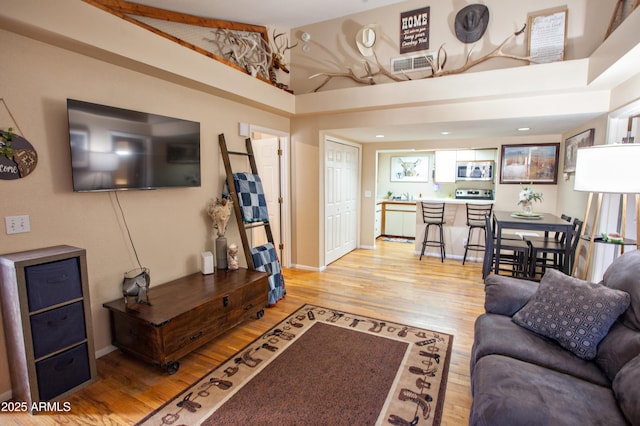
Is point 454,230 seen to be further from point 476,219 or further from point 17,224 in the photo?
point 17,224

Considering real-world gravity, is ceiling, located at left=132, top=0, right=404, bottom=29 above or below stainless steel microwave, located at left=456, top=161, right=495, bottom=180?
above

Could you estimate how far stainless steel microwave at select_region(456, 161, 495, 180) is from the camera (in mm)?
6129

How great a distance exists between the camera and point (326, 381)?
2.20 metres

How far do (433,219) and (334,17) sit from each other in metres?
3.55

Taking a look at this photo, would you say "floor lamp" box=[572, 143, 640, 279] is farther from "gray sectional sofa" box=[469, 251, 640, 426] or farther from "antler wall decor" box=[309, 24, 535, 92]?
"antler wall decor" box=[309, 24, 535, 92]

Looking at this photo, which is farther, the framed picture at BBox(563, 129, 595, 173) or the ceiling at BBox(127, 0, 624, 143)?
the framed picture at BBox(563, 129, 595, 173)

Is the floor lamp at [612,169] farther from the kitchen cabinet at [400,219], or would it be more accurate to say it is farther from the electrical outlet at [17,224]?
the kitchen cabinet at [400,219]

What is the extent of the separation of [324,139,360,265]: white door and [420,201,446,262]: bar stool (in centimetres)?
129

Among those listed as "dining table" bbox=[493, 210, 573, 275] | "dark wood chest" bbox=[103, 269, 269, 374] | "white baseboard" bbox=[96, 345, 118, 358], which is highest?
"dining table" bbox=[493, 210, 573, 275]

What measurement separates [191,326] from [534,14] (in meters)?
4.58

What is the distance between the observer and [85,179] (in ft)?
7.24

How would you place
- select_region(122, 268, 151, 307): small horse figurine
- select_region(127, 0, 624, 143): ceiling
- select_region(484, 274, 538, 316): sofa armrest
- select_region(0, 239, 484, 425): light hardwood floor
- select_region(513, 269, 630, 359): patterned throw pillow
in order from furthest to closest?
select_region(127, 0, 624, 143): ceiling < select_region(122, 268, 151, 307): small horse figurine < select_region(484, 274, 538, 316): sofa armrest < select_region(0, 239, 484, 425): light hardwood floor < select_region(513, 269, 630, 359): patterned throw pillow

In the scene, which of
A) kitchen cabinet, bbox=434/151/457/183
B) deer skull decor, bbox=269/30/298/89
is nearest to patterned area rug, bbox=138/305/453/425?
deer skull decor, bbox=269/30/298/89

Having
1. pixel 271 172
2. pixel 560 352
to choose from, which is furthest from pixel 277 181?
pixel 560 352
